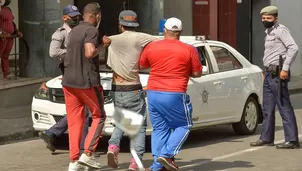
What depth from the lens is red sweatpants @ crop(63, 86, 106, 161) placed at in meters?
9.95

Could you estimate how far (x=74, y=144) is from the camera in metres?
9.97

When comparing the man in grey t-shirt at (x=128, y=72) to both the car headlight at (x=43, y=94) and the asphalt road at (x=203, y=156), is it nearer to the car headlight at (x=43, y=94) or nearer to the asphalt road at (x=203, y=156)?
the asphalt road at (x=203, y=156)

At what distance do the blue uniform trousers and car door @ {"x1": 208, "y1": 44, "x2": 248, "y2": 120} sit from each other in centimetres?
296

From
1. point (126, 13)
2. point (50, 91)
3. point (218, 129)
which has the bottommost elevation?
point (218, 129)

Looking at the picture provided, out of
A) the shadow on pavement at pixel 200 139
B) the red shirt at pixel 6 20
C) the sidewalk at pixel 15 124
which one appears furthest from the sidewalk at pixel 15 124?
the red shirt at pixel 6 20

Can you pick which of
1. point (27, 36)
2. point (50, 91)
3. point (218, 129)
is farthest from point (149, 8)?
point (50, 91)

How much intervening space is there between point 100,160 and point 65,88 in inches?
63.8

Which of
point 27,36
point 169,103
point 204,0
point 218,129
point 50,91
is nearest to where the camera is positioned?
point 169,103

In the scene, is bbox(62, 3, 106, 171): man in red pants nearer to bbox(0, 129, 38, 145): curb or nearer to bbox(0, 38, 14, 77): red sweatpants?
bbox(0, 129, 38, 145): curb

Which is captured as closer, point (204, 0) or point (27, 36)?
point (27, 36)

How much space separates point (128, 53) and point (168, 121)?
99cm

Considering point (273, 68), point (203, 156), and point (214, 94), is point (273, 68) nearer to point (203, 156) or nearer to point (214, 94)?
point (214, 94)

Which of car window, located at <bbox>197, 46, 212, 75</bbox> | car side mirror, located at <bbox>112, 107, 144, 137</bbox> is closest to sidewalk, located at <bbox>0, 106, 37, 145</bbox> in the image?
car window, located at <bbox>197, 46, 212, 75</bbox>

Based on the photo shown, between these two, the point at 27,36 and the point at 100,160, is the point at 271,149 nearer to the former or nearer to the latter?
the point at 100,160
